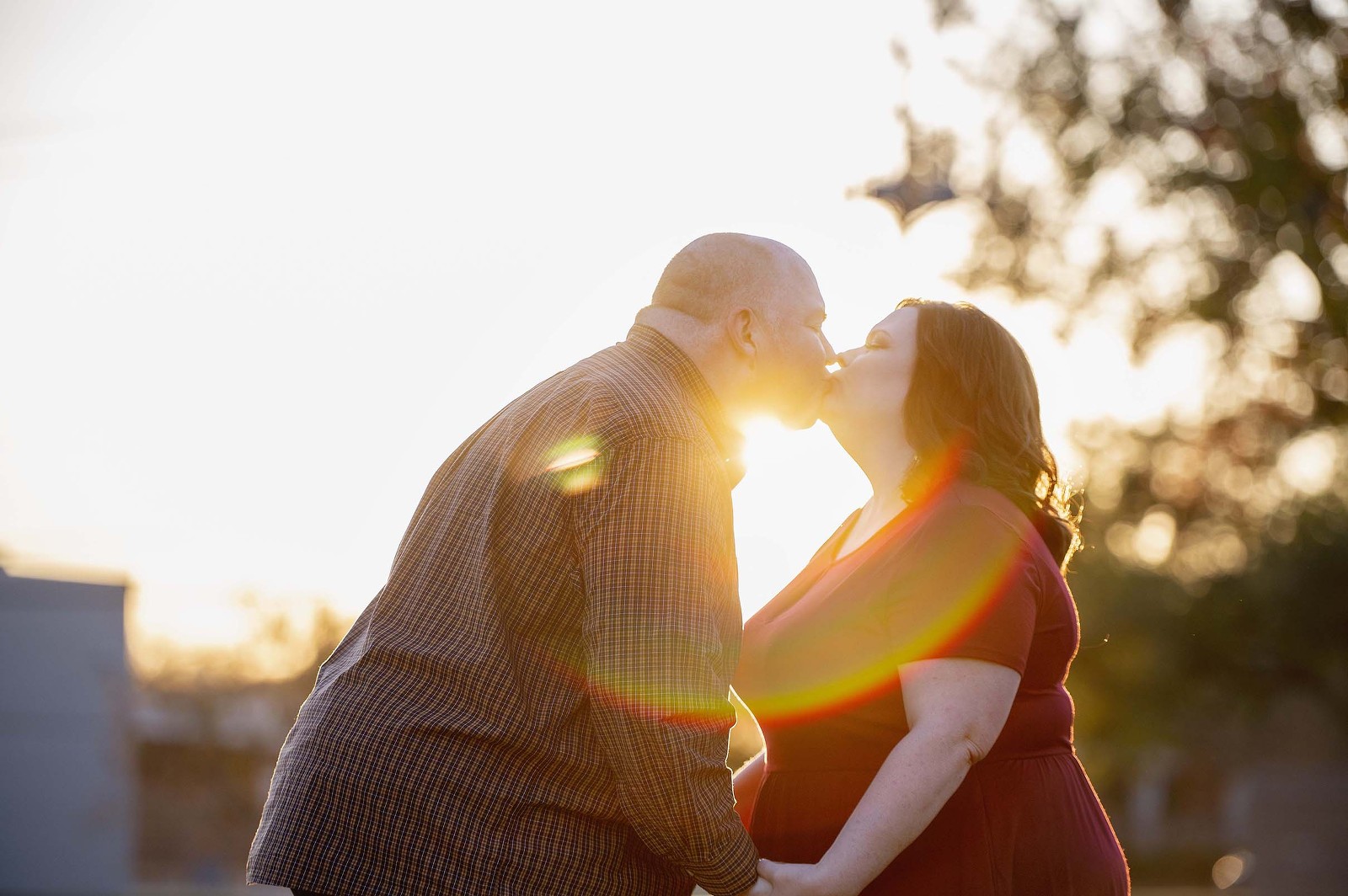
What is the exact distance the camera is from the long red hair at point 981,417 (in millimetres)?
3170

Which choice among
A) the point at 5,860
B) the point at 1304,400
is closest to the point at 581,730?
the point at 1304,400

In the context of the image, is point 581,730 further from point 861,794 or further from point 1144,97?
point 1144,97

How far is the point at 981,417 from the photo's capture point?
3.23 m

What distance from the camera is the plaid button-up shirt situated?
7.88ft

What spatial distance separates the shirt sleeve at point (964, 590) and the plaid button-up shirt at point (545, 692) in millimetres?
412

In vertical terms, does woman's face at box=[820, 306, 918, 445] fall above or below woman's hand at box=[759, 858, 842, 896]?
above

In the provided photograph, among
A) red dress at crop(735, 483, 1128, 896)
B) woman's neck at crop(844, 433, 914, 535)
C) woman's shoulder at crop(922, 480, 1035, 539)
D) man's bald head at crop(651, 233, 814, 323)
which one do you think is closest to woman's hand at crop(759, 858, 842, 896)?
red dress at crop(735, 483, 1128, 896)

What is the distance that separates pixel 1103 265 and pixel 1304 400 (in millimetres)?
2282

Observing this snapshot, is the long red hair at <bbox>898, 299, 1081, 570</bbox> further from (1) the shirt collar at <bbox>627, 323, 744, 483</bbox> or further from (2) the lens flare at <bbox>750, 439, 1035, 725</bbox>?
(1) the shirt collar at <bbox>627, 323, 744, 483</bbox>

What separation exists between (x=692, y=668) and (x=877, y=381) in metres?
1.16

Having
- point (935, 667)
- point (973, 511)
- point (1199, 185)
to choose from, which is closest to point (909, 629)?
point (935, 667)

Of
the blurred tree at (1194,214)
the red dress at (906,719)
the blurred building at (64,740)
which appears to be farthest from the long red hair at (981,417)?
the blurred building at (64,740)

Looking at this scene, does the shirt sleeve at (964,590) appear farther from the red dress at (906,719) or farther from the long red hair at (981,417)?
the long red hair at (981,417)

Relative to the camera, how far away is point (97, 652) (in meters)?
26.2
